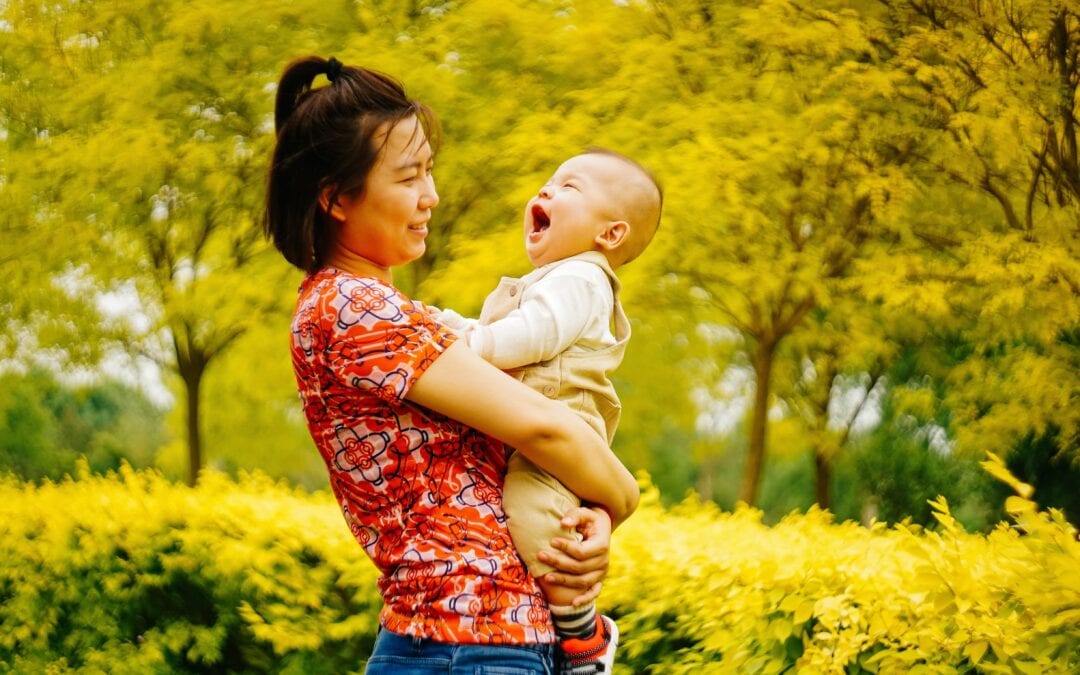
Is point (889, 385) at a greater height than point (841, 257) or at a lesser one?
lesser

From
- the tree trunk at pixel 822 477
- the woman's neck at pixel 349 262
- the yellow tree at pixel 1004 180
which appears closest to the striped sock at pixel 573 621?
the woman's neck at pixel 349 262

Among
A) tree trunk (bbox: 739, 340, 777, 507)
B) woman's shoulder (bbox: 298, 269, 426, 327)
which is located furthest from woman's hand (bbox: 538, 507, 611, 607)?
tree trunk (bbox: 739, 340, 777, 507)

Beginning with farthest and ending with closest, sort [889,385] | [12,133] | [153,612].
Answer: [889,385]
[12,133]
[153,612]

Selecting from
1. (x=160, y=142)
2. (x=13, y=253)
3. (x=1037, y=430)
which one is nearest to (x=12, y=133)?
(x=13, y=253)

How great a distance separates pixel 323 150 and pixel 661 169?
8.91 meters

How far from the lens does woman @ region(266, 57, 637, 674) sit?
1683mm

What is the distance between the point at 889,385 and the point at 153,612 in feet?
44.0

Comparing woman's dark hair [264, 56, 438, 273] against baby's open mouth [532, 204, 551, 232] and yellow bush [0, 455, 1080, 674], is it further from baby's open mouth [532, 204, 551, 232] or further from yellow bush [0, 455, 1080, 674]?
yellow bush [0, 455, 1080, 674]

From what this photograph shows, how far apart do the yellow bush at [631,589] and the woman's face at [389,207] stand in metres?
1.62

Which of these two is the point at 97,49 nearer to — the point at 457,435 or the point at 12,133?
the point at 12,133

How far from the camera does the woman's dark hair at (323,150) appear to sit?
5.90 feet

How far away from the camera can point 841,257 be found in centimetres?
1240

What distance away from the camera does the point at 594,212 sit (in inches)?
86.3

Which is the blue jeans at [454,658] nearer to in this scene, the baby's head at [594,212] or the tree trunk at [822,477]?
the baby's head at [594,212]
